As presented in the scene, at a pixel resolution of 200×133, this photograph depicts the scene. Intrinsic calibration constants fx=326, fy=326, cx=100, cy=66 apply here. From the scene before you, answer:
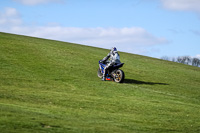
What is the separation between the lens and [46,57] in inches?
1096

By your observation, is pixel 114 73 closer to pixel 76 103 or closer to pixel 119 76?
pixel 119 76

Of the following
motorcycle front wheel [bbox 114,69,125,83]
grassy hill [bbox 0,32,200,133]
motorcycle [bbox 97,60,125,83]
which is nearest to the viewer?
grassy hill [bbox 0,32,200,133]

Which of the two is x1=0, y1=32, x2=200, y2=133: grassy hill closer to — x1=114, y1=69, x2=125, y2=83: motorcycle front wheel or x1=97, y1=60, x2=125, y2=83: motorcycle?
x1=97, y1=60, x2=125, y2=83: motorcycle

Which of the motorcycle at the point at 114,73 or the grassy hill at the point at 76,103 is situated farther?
the motorcycle at the point at 114,73

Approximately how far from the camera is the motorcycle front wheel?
21172 millimetres

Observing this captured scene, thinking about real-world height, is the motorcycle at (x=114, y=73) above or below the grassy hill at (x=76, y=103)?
above

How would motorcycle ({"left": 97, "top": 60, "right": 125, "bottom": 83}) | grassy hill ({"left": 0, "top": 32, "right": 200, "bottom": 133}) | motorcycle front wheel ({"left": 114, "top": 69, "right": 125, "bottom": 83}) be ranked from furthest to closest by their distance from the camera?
motorcycle ({"left": 97, "top": 60, "right": 125, "bottom": 83}) → motorcycle front wheel ({"left": 114, "top": 69, "right": 125, "bottom": 83}) → grassy hill ({"left": 0, "top": 32, "right": 200, "bottom": 133})

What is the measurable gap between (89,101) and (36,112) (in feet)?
12.5

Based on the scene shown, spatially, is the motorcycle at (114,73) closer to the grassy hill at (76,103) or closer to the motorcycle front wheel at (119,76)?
the motorcycle front wheel at (119,76)

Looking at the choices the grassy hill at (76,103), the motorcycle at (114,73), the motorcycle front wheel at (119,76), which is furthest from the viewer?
the motorcycle at (114,73)

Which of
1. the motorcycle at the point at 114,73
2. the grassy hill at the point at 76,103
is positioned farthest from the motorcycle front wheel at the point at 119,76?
the grassy hill at the point at 76,103

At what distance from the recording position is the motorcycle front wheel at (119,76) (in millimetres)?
21172

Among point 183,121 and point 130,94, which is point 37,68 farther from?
point 183,121

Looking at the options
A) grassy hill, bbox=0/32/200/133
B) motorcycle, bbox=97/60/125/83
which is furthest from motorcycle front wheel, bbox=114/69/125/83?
grassy hill, bbox=0/32/200/133
